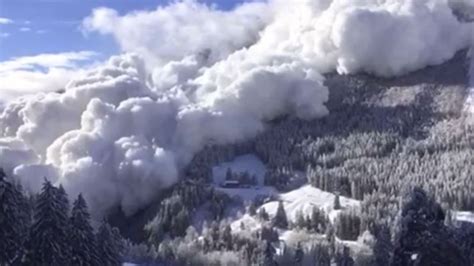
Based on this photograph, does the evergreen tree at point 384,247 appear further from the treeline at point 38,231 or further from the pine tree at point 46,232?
the pine tree at point 46,232

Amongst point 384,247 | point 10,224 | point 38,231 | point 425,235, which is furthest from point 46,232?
point 384,247

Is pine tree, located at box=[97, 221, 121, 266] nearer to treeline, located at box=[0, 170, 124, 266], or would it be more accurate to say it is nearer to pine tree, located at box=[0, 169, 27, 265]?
treeline, located at box=[0, 170, 124, 266]

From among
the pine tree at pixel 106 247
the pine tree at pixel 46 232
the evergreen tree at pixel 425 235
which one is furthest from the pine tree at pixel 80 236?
the evergreen tree at pixel 425 235

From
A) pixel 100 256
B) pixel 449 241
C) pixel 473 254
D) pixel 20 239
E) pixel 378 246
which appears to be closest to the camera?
pixel 449 241

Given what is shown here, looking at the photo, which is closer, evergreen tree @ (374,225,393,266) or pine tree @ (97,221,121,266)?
pine tree @ (97,221,121,266)

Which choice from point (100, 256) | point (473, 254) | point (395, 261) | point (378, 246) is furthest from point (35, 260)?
point (378, 246)

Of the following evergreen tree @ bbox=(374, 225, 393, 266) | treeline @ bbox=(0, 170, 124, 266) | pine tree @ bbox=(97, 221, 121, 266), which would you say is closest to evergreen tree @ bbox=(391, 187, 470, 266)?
treeline @ bbox=(0, 170, 124, 266)

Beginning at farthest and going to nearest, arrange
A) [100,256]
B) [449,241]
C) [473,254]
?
[473,254]
[100,256]
[449,241]

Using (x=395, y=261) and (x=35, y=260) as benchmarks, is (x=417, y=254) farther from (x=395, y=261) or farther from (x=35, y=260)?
(x=35, y=260)
